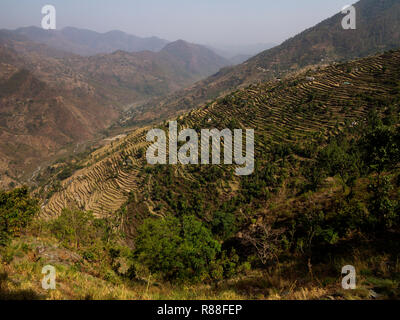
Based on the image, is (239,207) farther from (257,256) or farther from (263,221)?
(257,256)

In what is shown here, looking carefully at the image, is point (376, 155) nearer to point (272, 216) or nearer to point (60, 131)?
point (272, 216)

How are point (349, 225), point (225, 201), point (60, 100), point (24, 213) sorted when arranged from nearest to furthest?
point (349, 225) → point (24, 213) → point (225, 201) → point (60, 100)

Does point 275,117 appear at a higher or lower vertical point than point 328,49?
lower

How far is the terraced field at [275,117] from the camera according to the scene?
46.1m

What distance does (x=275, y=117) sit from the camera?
2211 inches

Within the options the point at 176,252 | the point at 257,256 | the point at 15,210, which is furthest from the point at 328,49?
the point at 15,210

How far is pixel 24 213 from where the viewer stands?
53.4ft

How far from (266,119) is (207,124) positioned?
58.4ft

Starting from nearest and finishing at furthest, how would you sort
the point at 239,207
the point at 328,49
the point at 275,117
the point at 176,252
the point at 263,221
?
the point at 176,252 < the point at 263,221 < the point at 239,207 < the point at 275,117 < the point at 328,49

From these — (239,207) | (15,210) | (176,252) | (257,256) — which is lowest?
(239,207)

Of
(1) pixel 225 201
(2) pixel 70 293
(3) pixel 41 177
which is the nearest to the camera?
(2) pixel 70 293

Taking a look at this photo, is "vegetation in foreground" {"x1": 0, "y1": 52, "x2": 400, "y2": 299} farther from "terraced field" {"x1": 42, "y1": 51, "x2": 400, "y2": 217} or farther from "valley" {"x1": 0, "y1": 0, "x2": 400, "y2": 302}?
"terraced field" {"x1": 42, "y1": 51, "x2": 400, "y2": 217}

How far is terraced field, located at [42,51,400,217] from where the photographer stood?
151 ft
